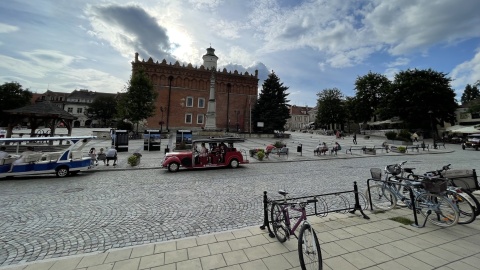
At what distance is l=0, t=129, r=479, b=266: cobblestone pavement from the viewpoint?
4570 mm

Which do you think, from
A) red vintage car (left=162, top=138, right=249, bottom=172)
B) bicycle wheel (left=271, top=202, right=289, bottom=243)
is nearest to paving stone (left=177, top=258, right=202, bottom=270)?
bicycle wheel (left=271, top=202, right=289, bottom=243)

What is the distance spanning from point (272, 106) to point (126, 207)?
141ft

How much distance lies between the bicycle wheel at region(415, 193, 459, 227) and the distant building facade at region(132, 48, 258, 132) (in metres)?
45.0

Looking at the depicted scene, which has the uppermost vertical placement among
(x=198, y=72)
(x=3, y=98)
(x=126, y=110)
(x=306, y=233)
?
(x=198, y=72)

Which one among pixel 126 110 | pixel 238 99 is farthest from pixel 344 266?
pixel 238 99

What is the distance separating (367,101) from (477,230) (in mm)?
62167

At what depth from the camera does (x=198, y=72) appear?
179 feet

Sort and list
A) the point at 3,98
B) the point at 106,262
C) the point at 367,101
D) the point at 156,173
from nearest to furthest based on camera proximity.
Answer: the point at 106,262
the point at 156,173
the point at 3,98
the point at 367,101

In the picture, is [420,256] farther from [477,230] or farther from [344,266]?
[477,230]

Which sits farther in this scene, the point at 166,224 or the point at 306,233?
the point at 166,224

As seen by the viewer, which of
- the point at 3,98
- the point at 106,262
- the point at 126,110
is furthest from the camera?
the point at 3,98

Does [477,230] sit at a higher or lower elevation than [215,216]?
higher

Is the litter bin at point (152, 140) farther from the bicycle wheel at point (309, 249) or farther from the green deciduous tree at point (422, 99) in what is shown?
the green deciduous tree at point (422, 99)

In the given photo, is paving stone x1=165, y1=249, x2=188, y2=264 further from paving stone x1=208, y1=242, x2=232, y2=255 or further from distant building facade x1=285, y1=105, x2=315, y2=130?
distant building facade x1=285, y1=105, x2=315, y2=130
